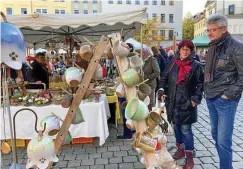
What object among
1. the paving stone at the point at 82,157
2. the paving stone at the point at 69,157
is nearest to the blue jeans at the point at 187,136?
the paving stone at the point at 82,157

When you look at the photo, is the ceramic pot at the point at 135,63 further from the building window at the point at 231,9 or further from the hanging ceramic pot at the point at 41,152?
the building window at the point at 231,9

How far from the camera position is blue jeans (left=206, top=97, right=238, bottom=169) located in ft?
7.66

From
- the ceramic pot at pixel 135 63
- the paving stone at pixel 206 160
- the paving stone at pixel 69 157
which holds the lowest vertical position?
the paving stone at pixel 69 157

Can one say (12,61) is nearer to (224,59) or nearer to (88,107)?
(224,59)

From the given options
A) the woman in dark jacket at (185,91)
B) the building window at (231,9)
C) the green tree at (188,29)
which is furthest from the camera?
the green tree at (188,29)

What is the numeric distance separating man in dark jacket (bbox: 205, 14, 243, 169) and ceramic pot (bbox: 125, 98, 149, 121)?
94cm

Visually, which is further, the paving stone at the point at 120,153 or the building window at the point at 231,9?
the building window at the point at 231,9

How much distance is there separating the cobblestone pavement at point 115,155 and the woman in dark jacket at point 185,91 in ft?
1.47

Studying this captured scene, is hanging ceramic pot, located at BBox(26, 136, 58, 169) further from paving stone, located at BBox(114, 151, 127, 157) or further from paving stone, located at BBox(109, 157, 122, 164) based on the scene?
paving stone, located at BBox(114, 151, 127, 157)

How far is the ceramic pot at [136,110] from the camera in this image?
1.73 m

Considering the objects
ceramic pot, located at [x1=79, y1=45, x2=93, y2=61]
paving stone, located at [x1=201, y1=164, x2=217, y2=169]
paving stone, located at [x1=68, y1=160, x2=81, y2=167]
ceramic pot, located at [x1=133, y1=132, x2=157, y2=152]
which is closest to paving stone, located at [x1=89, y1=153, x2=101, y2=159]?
paving stone, located at [x1=68, y1=160, x2=81, y2=167]

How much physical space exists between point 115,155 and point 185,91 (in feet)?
4.40

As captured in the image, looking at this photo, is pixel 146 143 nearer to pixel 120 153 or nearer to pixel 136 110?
pixel 136 110

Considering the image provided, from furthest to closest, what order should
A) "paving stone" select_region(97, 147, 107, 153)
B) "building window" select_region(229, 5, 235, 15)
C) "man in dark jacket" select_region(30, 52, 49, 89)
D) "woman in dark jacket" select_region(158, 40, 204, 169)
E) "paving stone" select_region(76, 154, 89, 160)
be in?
"building window" select_region(229, 5, 235, 15), "man in dark jacket" select_region(30, 52, 49, 89), "paving stone" select_region(97, 147, 107, 153), "paving stone" select_region(76, 154, 89, 160), "woman in dark jacket" select_region(158, 40, 204, 169)
